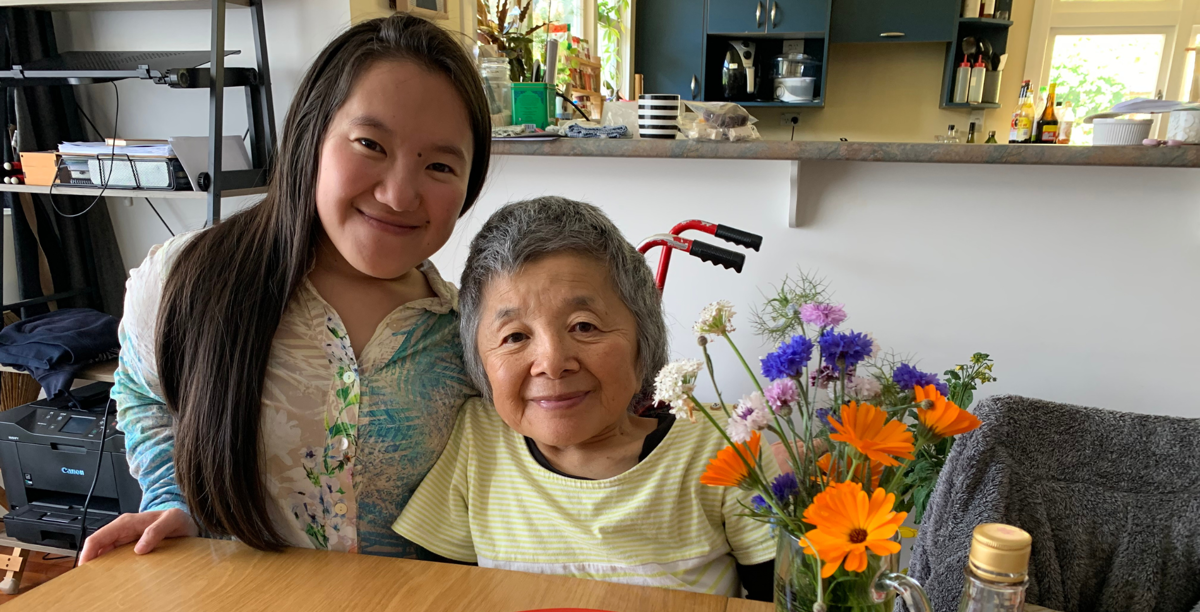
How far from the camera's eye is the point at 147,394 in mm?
1075

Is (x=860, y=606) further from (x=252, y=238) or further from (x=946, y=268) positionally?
(x=946, y=268)

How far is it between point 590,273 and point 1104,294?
1.64 m

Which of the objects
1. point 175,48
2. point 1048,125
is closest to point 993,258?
point 175,48

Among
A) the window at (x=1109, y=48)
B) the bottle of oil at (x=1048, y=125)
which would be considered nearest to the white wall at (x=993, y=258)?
the bottle of oil at (x=1048, y=125)

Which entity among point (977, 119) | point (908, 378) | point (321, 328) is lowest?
point (321, 328)

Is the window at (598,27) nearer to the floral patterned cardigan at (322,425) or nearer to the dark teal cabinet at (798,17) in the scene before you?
the dark teal cabinet at (798,17)

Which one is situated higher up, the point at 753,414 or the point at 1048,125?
the point at 1048,125

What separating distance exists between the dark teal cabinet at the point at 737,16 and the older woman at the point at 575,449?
14.6 ft

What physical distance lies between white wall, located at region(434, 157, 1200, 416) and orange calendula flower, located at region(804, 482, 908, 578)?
1.70m

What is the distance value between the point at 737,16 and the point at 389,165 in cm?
458

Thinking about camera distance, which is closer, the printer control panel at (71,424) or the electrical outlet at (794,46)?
the printer control panel at (71,424)

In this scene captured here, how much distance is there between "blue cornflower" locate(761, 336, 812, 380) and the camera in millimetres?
526

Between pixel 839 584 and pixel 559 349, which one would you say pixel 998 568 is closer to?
Answer: pixel 839 584

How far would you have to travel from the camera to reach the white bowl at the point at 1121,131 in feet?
5.81
